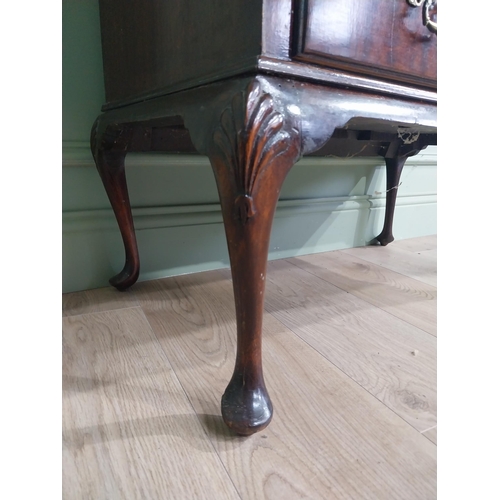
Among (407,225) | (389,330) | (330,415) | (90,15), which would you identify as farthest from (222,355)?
(407,225)

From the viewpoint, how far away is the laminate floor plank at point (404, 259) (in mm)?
974

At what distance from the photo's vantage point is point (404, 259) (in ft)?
3.61

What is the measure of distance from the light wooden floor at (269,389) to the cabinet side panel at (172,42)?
364mm

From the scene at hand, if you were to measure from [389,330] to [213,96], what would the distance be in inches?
18.7

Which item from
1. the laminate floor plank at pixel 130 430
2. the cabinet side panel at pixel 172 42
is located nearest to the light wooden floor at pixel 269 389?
the laminate floor plank at pixel 130 430

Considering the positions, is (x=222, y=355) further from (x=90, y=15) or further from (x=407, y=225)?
(x=407, y=225)

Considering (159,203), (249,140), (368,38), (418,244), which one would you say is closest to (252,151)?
(249,140)

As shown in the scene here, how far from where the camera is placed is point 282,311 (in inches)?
28.7

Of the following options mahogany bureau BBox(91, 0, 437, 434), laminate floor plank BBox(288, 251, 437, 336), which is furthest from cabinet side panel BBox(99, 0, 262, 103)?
laminate floor plank BBox(288, 251, 437, 336)

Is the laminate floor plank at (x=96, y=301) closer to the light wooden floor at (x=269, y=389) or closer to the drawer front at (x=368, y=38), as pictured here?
the light wooden floor at (x=269, y=389)

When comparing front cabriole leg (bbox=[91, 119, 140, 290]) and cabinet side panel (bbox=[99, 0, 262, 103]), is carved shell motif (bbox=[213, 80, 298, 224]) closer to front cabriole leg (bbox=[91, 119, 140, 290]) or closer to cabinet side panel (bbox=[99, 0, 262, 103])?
cabinet side panel (bbox=[99, 0, 262, 103])

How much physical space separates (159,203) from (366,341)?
523mm

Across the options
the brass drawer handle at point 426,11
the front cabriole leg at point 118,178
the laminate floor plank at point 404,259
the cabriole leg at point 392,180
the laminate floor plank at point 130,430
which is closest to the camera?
the laminate floor plank at point 130,430

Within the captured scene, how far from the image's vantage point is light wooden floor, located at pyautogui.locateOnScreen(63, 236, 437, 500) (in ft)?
1.16
